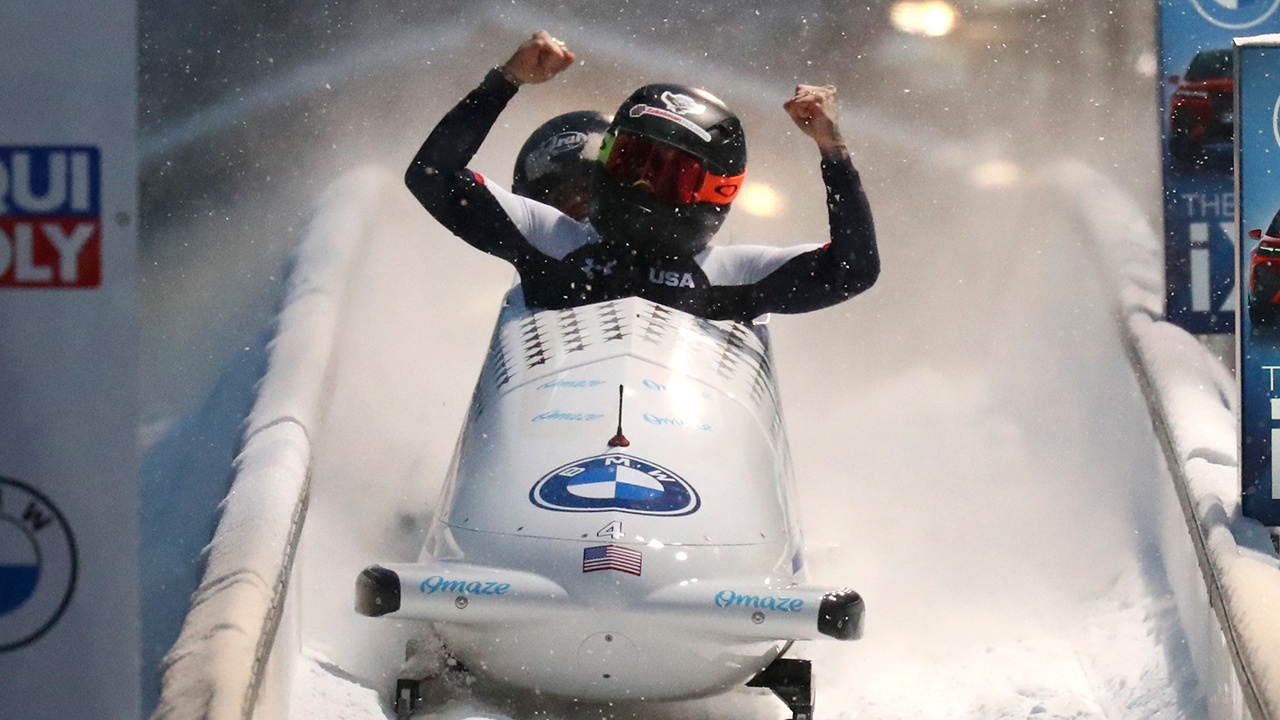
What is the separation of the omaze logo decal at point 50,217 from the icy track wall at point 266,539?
849 millimetres

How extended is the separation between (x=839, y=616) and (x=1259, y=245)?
5.11 feet

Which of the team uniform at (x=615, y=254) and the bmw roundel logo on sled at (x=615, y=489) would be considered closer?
the bmw roundel logo on sled at (x=615, y=489)

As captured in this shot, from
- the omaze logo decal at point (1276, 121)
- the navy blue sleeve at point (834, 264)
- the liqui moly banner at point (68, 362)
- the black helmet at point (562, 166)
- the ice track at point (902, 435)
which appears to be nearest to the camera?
the liqui moly banner at point (68, 362)

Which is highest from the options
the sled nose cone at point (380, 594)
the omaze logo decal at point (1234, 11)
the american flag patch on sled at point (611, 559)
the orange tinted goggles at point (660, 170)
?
the omaze logo decal at point (1234, 11)

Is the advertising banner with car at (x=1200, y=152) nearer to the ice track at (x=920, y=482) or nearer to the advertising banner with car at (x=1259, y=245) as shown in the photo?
the ice track at (x=920, y=482)

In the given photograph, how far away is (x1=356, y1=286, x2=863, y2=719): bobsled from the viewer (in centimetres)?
277

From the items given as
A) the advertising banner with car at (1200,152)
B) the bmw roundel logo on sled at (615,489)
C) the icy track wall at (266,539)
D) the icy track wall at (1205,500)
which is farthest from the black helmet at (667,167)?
the advertising banner with car at (1200,152)

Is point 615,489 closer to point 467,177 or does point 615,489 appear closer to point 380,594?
point 380,594

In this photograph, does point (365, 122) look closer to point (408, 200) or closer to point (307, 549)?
point (408, 200)

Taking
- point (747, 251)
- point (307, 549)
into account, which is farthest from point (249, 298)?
point (747, 251)

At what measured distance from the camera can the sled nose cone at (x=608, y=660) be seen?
2803 mm

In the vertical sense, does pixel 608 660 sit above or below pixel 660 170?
below

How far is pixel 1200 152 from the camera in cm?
477

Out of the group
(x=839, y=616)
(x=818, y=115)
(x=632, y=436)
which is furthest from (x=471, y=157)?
(x=839, y=616)
